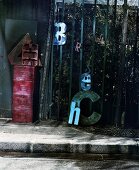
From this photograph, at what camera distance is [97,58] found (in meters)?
8.71

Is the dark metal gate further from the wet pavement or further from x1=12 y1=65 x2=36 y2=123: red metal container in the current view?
the wet pavement

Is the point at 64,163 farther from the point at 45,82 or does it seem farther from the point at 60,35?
the point at 60,35

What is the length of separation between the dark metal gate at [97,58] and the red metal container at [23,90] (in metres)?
0.40

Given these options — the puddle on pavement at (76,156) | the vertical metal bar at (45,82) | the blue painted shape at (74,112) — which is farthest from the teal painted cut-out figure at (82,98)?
the puddle on pavement at (76,156)

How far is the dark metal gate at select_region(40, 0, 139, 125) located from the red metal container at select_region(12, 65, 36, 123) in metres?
0.40

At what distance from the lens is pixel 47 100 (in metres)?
8.91

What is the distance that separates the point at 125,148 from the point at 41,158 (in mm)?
1547

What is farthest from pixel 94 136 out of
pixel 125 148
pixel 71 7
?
pixel 71 7

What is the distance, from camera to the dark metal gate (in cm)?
851

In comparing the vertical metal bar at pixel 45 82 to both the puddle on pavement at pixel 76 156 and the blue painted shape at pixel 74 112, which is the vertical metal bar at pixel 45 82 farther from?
the puddle on pavement at pixel 76 156

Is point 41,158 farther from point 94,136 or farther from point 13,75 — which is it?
point 13,75

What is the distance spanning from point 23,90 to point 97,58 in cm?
176

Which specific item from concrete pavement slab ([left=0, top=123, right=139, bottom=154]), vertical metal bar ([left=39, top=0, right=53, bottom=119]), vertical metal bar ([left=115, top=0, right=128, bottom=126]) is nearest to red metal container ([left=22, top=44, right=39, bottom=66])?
vertical metal bar ([left=39, top=0, right=53, bottom=119])

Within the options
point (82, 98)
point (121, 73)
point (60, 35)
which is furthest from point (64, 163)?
point (60, 35)
